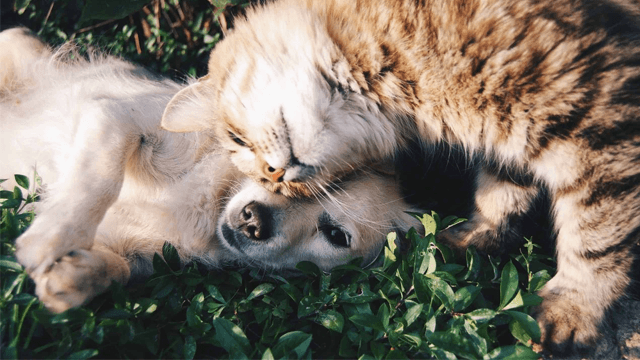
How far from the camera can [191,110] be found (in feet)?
8.59

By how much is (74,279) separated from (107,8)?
1706 mm

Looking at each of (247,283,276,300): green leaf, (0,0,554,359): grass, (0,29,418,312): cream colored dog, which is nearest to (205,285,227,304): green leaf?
(0,0,554,359): grass

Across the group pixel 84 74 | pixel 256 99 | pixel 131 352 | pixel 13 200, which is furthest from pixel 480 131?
pixel 84 74

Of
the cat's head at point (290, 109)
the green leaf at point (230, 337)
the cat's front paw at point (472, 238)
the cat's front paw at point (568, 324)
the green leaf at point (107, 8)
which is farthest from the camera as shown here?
the green leaf at point (107, 8)

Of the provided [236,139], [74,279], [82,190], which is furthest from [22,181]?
[236,139]

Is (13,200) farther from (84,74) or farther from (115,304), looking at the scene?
(84,74)

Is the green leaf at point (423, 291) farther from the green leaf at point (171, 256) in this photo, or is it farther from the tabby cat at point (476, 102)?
the green leaf at point (171, 256)

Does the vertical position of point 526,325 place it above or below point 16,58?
below

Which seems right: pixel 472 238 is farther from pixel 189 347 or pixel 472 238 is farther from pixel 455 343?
pixel 189 347

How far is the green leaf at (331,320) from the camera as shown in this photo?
2.12 metres

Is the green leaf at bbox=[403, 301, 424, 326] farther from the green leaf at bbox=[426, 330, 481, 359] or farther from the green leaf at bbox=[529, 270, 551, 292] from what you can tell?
the green leaf at bbox=[529, 270, 551, 292]

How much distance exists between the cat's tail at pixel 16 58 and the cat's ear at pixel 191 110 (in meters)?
1.34

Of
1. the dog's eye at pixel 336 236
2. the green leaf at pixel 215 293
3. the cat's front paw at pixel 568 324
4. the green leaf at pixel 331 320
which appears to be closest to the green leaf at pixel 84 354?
the green leaf at pixel 215 293

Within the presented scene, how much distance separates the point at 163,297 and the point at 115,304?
226 millimetres
